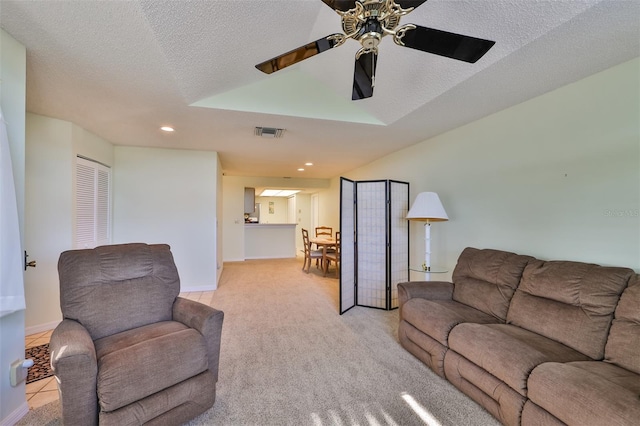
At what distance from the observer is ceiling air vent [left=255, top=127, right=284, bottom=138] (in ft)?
11.0

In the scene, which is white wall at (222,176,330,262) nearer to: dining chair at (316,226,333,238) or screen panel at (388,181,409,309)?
dining chair at (316,226,333,238)

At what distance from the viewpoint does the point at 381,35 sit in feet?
4.29

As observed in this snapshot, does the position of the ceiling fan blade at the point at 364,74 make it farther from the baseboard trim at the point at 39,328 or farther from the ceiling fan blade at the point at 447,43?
Result: the baseboard trim at the point at 39,328

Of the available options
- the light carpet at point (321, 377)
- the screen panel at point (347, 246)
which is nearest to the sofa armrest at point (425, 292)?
the light carpet at point (321, 377)

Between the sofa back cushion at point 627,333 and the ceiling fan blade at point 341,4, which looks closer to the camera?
the ceiling fan blade at point 341,4

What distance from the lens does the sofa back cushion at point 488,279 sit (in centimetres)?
225

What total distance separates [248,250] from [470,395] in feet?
22.1

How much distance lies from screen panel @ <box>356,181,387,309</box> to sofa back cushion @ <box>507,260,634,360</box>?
1774mm

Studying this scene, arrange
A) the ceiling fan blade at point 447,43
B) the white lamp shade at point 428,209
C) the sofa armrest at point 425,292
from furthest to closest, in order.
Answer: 1. the white lamp shade at point 428,209
2. the sofa armrest at point 425,292
3. the ceiling fan blade at point 447,43

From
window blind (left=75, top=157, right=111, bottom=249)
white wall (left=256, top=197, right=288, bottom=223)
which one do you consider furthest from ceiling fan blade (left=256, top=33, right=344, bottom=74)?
white wall (left=256, top=197, right=288, bottom=223)

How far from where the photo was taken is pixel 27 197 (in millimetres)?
2830

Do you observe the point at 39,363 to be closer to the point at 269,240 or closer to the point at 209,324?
the point at 209,324

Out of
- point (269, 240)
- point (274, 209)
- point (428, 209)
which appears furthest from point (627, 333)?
point (274, 209)

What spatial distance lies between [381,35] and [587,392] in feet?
6.40
